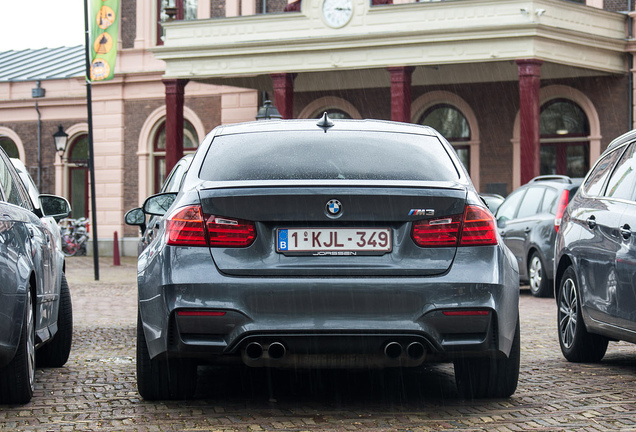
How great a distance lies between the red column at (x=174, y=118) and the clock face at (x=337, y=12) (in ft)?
14.6

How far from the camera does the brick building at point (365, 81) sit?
76.3 feet

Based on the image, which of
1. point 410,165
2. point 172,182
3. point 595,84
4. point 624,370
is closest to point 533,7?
point 595,84

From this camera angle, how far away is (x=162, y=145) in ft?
106

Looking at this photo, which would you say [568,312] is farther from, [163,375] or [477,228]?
[163,375]

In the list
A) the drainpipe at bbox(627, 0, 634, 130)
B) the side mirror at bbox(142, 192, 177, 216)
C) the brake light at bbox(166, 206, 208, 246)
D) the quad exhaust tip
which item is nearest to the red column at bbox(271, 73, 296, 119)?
the drainpipe at bbox(627, 0, 634, 130)

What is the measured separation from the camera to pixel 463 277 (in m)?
5.00

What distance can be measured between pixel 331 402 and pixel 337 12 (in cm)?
1996

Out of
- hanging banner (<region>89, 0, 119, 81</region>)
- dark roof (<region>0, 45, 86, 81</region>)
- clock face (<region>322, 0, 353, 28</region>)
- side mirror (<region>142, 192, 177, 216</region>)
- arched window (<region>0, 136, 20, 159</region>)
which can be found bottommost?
side mirror (<region>142, 192, 177, 216</region>)

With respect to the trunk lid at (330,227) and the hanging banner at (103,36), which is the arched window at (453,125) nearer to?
the hanging banner at (103,36)

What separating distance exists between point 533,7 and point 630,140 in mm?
16113

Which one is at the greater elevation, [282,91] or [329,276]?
[282,91]

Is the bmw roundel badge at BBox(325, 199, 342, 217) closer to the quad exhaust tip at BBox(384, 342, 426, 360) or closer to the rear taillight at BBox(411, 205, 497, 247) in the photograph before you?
the rear taillight at BBox(411, 205, 497, 247)

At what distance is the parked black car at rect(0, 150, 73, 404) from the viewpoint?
5.21 metres

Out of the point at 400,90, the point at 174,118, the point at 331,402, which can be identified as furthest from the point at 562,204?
the point at 174,118
